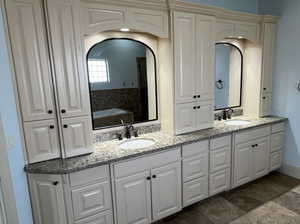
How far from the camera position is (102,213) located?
178 centimetres

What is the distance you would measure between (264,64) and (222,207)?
2080mm

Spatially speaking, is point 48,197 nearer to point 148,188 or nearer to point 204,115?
point 148,188

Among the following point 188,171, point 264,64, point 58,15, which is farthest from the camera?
point 264,64

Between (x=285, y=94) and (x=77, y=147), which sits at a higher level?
(x=285, y=94)

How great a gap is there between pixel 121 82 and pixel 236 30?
168 centimetres

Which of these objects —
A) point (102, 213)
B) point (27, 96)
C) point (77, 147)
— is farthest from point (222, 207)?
point (27, 96)

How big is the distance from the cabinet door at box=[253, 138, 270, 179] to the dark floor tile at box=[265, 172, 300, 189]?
0.21 meters

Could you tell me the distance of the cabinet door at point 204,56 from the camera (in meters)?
2.30

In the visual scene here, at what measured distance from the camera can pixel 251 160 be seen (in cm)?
274

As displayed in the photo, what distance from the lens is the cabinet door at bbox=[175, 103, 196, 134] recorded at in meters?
2.32

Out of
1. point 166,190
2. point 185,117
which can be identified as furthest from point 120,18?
point 166,190

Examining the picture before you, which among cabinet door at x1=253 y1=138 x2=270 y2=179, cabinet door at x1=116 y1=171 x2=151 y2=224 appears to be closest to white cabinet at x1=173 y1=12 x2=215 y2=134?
cabinet door at x1=116 y1=171 x2=151 y2=224

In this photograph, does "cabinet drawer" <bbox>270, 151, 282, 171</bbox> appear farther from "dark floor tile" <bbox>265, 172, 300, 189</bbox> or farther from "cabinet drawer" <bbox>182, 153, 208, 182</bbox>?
"cabinet drawer" <bbox>182, 153, 208, 182</bbox>

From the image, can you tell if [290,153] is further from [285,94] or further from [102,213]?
[102,213]
